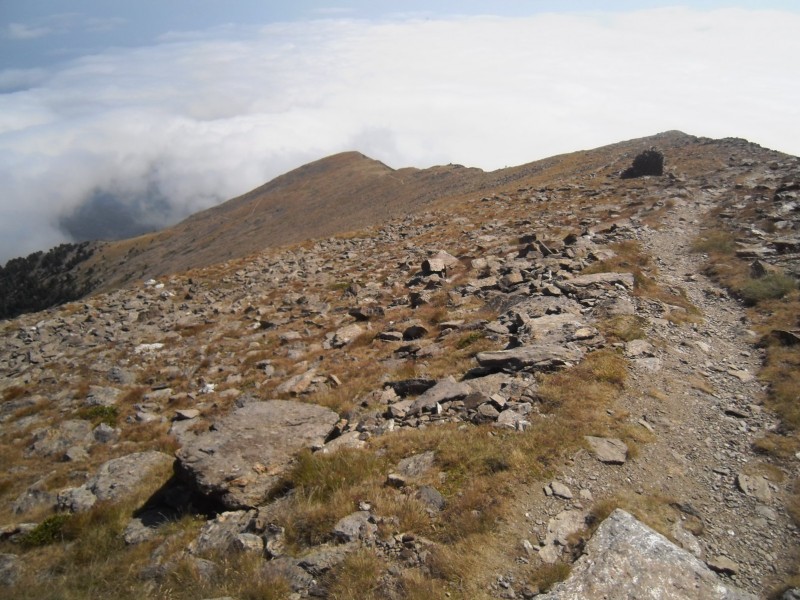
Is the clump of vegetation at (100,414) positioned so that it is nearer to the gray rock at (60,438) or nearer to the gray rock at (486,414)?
the gray rock at (60,438)

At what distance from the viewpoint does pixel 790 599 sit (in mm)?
6000

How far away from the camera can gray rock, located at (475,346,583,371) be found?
12.0 metres

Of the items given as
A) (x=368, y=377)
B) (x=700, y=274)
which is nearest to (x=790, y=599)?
(x=368, y=377)

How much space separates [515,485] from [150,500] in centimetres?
828

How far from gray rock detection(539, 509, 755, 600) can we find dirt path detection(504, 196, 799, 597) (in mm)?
692

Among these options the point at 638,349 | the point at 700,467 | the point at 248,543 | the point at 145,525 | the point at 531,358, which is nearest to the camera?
the point at 248,543

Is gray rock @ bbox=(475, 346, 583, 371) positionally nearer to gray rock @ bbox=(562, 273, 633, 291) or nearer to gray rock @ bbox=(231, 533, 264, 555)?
gray rock @ bbox=(562, 273, 633, 291)

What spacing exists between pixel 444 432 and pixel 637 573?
433 cm

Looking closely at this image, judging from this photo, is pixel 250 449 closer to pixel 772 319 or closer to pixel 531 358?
pixel 531 358

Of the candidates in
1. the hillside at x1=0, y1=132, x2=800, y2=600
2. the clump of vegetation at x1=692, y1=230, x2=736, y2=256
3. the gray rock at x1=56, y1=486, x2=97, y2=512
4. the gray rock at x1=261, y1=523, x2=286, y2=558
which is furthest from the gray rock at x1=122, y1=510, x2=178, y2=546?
the clump of vegetation at x1=692, y1=230, x2=736, y2=256

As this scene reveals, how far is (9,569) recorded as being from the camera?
27.0ft

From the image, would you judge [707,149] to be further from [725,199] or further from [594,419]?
[594,419]

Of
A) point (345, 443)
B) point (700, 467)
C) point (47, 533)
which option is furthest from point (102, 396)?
point (700, 467)

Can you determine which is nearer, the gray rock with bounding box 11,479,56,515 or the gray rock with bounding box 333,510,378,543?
the gray rock with bounding box 333,510,378,543
